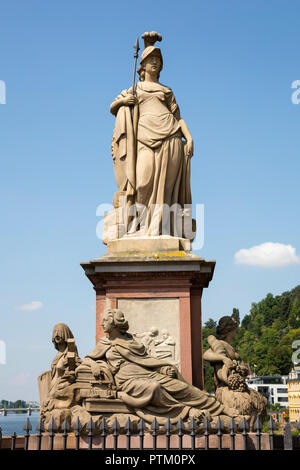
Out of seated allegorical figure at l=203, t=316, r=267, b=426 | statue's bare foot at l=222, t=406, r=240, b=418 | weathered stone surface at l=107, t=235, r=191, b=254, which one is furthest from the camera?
weathered stone surface at l=107, t=235, r=191, b=254

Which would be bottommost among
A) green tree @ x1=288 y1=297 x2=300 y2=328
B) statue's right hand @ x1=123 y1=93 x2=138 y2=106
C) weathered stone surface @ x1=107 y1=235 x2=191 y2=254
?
weathered stone surface @ x1=107 y1=235 x2=191 y2=254

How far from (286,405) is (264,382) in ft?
21.0

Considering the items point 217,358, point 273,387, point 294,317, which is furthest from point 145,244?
point 294,317

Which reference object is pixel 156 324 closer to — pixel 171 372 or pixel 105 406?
pixel 171 372

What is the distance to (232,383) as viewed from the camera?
11102 millimetres

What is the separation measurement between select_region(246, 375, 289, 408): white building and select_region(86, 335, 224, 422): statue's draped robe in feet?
314

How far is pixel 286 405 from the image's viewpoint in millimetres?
108875

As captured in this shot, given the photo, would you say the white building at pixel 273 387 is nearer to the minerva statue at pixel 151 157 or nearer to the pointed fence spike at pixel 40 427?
the minerva statue at pixel 151 157

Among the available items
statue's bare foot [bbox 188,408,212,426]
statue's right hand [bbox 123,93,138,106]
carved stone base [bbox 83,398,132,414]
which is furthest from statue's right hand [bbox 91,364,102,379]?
statue's right hand [bbox 123,93,138,106]

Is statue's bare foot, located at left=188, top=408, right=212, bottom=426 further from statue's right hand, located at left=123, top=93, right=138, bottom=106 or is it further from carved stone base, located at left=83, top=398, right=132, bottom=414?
statue's right hand, located at left=123, top=93, right=138, bottom=106

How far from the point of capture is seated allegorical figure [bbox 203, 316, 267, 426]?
10.8 meters

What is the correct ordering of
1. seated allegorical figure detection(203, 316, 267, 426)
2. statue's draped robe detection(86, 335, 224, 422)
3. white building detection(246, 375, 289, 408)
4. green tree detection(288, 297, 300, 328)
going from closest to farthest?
1. statue's draped robe detection(86, 335, 224, 422)
2. seated allegorical figure detection(203, 316, 267, 426)
3. white building detection(246, 375, 289, 408)
4. green tree detection(288, 297, 300, 328)

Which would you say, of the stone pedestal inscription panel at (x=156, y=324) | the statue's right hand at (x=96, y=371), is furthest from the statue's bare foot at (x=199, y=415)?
the stone pedestal inscription panel at (x=156, y=324)
